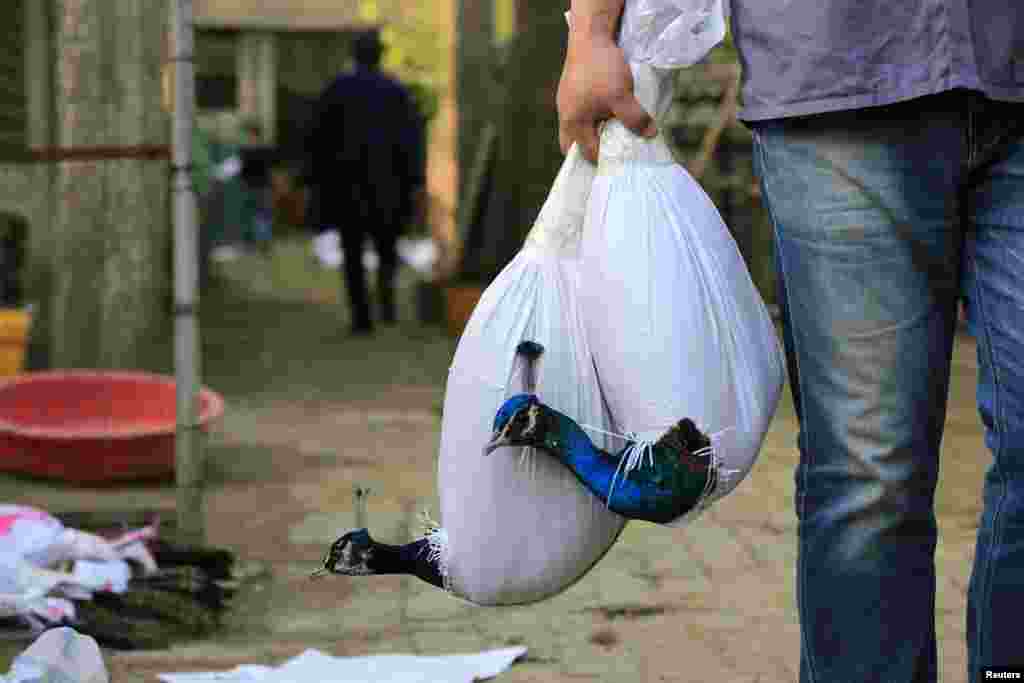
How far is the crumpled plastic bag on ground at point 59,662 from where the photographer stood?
299 cm

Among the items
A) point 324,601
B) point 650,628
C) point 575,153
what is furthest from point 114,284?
point 575,153

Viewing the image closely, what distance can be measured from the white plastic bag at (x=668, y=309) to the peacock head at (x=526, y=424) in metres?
0.11

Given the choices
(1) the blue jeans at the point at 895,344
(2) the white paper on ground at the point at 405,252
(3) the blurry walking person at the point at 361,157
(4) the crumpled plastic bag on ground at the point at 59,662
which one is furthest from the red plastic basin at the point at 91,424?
(2) the white paper on ground at the point at 405,252

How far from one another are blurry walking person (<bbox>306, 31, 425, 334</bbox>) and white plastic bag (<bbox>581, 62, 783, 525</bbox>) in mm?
7783

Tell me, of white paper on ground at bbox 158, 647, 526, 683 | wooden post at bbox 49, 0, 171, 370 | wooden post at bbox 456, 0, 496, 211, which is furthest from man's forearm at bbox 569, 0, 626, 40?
wooden post at bbox 456, 0, 496, 211

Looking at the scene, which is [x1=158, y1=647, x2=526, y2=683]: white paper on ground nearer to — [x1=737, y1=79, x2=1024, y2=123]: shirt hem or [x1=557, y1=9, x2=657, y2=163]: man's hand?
[x1=557, y1=9, x2=657, y2=163]: man's hand

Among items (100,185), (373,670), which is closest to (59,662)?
(373,670)

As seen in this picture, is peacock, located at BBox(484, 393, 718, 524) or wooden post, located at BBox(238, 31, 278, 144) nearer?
peacock, located at BBox(484, 393, 718, 524)

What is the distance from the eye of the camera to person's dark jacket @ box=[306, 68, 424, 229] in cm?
1019

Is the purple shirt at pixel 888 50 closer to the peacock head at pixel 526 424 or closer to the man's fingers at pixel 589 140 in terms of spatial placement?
the man's fingers at pixel 589 140

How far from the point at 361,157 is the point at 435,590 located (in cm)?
642

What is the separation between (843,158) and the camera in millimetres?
2264

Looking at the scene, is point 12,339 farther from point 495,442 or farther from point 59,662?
point 495,442

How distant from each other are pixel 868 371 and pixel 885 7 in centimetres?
47
